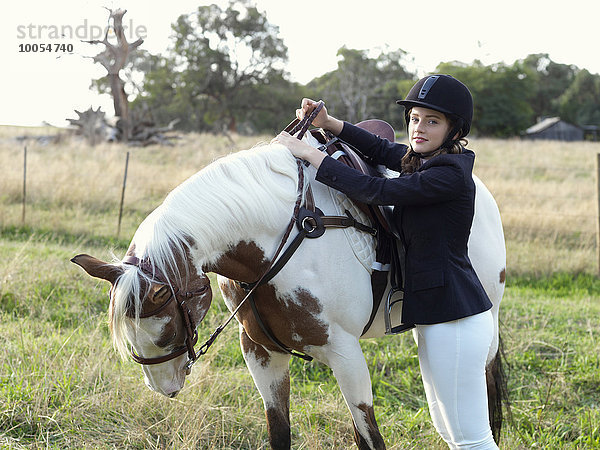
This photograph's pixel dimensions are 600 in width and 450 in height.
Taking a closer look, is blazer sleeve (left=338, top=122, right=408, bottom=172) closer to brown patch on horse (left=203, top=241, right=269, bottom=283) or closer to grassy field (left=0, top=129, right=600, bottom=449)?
brown patch on horse (left=203, top=241, right=269, bottom=283)

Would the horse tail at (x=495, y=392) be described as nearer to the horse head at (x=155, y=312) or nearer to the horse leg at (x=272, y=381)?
the horse leg at (x=272, y=381)

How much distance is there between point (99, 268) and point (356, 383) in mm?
1032

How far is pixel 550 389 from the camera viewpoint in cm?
342

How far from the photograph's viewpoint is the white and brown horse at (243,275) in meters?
1.73

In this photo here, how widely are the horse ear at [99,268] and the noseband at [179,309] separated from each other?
66 millimetres

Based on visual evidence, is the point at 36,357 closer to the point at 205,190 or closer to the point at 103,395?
the point at 103,395

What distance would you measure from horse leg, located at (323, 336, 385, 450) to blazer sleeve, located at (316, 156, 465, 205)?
572mm

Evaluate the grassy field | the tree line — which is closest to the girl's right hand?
the grassy field

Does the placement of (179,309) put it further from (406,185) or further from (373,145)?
(373,145)

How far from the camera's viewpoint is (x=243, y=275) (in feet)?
6.40

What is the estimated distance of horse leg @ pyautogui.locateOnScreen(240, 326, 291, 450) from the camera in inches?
89.6

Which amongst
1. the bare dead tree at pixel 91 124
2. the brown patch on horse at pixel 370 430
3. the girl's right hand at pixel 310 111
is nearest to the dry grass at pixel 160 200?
the girl's right hand at pixel 310 111

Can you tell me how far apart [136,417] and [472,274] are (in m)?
1.94

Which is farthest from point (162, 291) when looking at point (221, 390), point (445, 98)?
point (221, 390)
